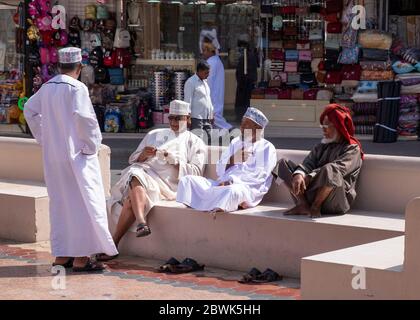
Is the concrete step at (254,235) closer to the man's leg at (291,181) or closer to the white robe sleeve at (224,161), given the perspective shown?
the man's leg at (291,181)

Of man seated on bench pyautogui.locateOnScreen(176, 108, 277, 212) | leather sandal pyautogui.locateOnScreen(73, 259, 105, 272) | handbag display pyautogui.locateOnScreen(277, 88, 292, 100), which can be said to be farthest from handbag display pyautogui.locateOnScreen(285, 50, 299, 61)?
leather sandal pyautogui.locateOnScreen(73, 259, 105, 272)

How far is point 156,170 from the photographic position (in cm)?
866

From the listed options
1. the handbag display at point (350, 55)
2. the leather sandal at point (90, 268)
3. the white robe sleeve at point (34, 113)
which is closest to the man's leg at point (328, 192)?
the leather sandal at point (90, 268)

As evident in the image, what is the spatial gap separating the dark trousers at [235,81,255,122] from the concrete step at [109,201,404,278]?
9.63 meters

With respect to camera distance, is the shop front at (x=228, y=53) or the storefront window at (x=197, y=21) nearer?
the shop front at (x=228, y=53)

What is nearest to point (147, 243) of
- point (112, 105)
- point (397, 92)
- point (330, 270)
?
point (330, 270)

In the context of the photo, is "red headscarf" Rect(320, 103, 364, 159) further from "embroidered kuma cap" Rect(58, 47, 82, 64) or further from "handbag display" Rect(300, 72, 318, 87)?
"handbag display" Rect(300, 72, 318, 87)

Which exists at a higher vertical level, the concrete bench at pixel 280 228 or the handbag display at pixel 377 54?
the handbag display at pixel 377 54

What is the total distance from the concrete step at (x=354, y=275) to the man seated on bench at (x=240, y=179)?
172 cm

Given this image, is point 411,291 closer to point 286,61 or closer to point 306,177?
point 306,177

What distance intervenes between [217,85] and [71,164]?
21.6ft

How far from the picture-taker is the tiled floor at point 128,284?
23.1 ft

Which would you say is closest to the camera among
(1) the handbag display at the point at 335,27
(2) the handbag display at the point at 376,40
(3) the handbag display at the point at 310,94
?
(2) the handbag display at the point at 376,40

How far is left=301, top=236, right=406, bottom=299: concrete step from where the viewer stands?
5957 millimetres
